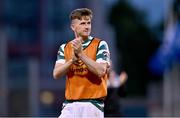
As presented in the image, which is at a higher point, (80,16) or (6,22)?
(80,16)

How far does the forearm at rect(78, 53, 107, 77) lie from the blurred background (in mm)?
22221

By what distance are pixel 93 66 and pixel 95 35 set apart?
1804 inches

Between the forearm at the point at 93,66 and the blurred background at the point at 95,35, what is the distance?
22221 millimetres

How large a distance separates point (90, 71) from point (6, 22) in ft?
173

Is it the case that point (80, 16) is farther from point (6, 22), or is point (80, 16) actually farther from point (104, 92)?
point (6, 22)

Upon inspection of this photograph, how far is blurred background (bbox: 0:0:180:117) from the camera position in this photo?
36.7m

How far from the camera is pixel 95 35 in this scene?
5438 cm

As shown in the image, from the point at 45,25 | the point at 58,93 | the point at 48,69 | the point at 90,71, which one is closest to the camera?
the point at 90,71

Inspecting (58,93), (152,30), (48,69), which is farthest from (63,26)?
(152,30)

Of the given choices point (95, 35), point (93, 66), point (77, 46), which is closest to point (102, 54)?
point (93, 66)

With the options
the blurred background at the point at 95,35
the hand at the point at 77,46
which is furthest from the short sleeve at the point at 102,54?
the blurred background at the point at 95,35

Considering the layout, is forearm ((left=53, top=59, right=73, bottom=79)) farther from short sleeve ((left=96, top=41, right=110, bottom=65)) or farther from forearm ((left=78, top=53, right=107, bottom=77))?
short sleeve ((left=96, top=41, right=110, bottom=65))

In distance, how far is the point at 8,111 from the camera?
118 feet

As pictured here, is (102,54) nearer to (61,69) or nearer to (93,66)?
(93,66)
